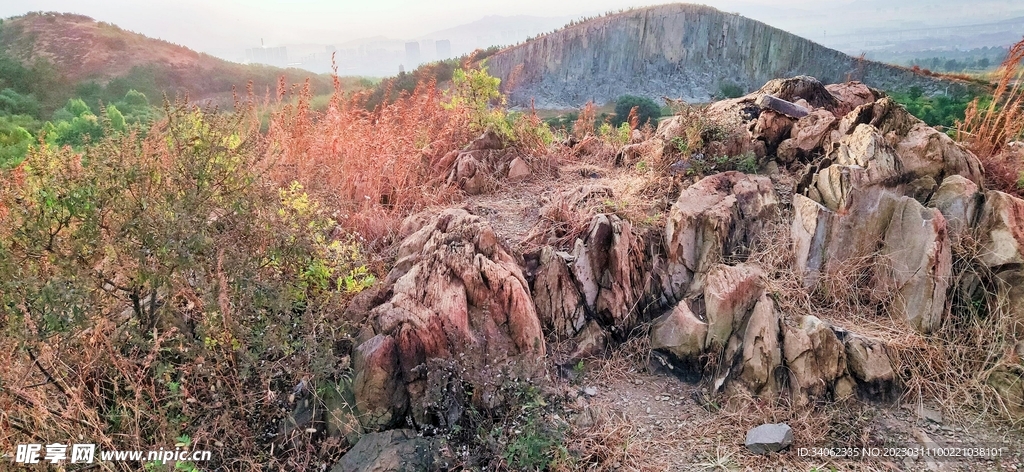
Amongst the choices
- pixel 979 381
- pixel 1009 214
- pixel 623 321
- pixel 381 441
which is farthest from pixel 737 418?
pixel 1009 214

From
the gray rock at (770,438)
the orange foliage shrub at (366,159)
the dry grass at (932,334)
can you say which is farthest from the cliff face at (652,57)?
the gray rock at (770,438)

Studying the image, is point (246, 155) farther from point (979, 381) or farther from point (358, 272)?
point (979, 381)

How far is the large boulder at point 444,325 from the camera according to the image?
8.16 feet

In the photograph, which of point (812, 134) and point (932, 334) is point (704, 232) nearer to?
point (932, 334)

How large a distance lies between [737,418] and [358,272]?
236cm

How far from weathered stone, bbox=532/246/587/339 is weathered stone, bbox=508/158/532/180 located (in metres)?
2.03

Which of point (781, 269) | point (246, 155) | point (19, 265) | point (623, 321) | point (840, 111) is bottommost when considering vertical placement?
point (623, 321)

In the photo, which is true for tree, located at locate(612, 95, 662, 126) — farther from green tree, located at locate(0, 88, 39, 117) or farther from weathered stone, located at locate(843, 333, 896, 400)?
green tree, located at locate(0, 88, 39, 117)

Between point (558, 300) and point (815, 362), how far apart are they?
1.55 metres

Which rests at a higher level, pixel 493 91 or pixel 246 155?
pixel 493 91

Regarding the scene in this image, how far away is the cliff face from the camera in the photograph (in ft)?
54.9

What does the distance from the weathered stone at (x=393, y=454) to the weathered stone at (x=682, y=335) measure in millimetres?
1625

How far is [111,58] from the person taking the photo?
10.7m

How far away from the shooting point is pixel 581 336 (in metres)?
3.30
